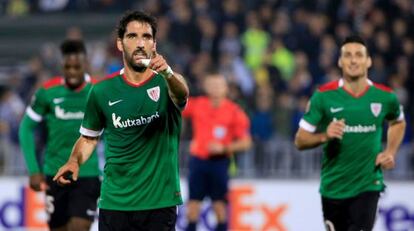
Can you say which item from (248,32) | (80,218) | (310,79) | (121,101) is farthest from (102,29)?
(121,101)

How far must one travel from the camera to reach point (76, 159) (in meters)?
7.57

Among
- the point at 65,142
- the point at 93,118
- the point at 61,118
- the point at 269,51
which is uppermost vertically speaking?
the point at 269,51

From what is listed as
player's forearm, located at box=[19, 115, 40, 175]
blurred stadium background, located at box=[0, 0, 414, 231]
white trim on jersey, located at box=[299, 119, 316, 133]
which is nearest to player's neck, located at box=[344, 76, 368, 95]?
white trim on jersey, located at box=[299, 119, 316, 133]

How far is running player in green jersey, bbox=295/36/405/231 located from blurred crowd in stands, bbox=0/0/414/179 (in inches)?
263

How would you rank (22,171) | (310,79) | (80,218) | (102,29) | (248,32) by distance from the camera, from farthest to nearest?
(102,29), (248,32), (310,79), (22,171), (80,218)

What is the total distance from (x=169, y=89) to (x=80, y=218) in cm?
333

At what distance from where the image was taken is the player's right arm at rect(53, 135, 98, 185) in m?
7.38

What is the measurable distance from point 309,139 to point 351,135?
366 mm

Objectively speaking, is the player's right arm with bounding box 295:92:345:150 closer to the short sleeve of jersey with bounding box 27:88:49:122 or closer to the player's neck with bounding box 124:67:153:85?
the player's neck with bounding box 124:67:153:85

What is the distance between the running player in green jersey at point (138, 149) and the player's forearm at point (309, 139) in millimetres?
1809

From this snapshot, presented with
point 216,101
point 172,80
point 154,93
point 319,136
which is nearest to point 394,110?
point 319,136

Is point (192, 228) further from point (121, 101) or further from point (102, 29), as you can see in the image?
point (102, 29)

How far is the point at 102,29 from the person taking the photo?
21562 millimetres

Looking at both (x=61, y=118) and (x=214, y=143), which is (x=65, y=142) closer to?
(x=61, y=118)
